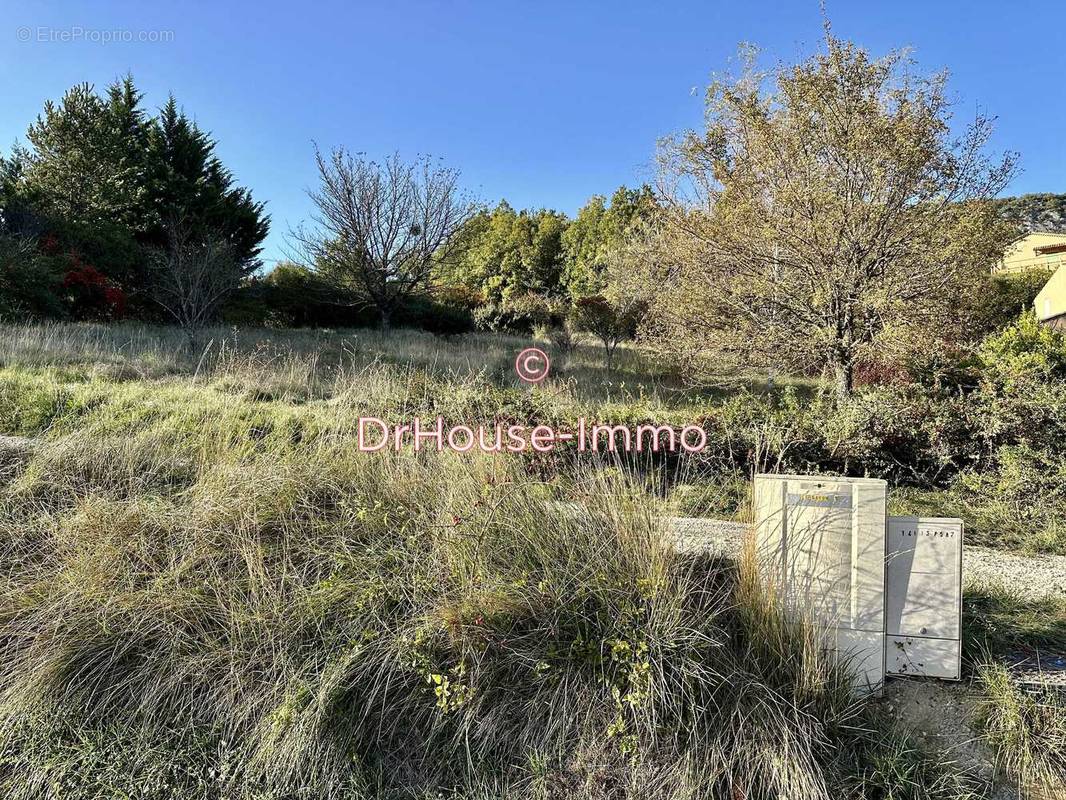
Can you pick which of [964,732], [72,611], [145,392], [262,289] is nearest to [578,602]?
[964,732]

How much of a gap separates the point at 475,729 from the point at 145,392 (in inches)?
234

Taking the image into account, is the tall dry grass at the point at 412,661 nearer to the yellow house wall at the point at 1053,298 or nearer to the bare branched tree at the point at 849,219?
the bare branched tree at the point at 849,219

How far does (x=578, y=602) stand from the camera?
8.13ft

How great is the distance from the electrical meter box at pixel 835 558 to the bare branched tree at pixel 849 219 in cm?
524

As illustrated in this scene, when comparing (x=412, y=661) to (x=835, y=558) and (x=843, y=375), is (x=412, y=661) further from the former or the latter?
(x=843, y=375)

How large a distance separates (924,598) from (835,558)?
372mm

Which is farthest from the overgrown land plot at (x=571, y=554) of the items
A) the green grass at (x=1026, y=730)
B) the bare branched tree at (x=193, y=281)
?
the bare branched tree at (x=193, y=281)

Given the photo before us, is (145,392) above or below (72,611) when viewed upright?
above

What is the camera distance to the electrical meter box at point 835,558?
236cm

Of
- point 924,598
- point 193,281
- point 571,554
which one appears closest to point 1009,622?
point 924,598

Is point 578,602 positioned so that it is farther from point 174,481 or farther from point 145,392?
point 145,392

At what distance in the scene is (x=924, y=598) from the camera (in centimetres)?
240

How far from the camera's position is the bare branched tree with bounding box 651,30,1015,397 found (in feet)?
22.5

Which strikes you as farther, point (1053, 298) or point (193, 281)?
point (1053, 298)
